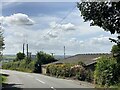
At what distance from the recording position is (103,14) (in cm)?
2723

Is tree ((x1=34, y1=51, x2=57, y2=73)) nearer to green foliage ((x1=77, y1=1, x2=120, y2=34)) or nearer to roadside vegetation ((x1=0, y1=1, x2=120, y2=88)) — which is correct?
roadside vegetation ((x1=0, y1=1, x2=120, y2=88))

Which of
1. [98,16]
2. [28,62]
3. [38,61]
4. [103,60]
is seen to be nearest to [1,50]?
[103,60]

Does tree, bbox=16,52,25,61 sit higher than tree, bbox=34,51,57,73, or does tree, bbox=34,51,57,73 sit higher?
tree, bbox=16,52,25,61

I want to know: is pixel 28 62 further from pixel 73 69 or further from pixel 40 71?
pixel 73 69

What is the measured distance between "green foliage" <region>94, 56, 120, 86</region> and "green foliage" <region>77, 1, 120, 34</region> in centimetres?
619

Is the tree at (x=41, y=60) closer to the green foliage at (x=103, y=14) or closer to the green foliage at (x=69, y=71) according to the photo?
the green foliage at (x=69, y=71)

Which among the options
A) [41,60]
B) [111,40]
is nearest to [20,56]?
[41,60]

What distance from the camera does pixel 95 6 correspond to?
27.0 m

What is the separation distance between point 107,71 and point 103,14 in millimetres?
8215

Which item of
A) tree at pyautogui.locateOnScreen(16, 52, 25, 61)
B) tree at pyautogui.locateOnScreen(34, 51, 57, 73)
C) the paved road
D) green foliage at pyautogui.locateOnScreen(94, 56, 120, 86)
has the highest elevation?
tree at pyautogui.locateOnScreen(16, 52, 25, 61)

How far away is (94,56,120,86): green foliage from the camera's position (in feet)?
108

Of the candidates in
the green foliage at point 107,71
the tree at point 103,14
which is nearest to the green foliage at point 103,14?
the tree at point 103,14

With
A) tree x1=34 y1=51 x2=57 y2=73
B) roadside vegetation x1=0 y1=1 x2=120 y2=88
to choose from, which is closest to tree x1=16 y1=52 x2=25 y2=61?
tree x1=34 y1=51 x2=57 y2=73

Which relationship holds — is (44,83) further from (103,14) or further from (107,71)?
(103,14)
